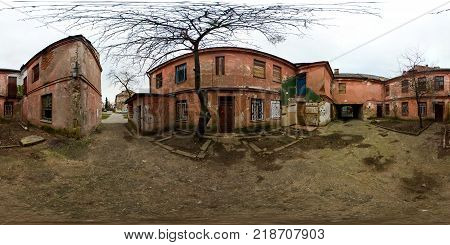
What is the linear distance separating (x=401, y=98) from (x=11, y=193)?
2900mm

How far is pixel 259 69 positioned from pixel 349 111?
775mm

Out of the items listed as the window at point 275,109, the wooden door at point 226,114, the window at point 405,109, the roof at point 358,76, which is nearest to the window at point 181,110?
the wooden door at point 226,114

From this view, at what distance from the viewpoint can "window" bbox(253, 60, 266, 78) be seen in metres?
1.87

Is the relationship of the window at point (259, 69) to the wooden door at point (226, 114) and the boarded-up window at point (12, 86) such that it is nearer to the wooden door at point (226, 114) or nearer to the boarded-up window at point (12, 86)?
the wooden door at point (226, 114)

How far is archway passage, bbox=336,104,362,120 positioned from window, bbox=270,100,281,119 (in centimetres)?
45

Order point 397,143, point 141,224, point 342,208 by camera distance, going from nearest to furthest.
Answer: point 141,224, point 342,208, point 397,143

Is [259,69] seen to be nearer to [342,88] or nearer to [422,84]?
[342,88]

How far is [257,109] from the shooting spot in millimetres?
1829

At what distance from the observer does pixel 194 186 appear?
174 cm

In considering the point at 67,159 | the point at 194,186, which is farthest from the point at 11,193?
the point at 194,186

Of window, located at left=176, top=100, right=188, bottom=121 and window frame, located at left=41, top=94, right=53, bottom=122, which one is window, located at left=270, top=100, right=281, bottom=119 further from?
window frame, located at left=41, top=94, right=53, bottom=122

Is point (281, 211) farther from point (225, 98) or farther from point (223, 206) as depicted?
point (225, 98)

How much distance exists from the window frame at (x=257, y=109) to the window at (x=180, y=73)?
1.83 ft

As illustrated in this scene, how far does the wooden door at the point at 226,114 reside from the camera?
5.84 ft
